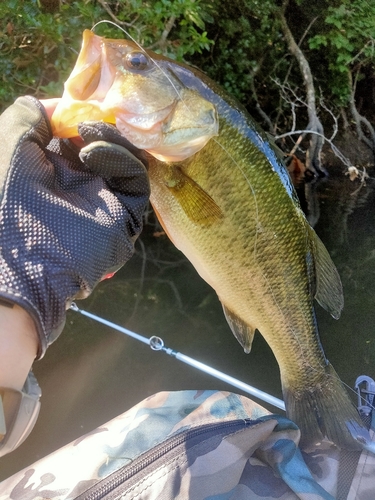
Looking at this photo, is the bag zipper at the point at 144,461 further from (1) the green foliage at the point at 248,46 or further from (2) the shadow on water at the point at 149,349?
(1) the green foliage at the point at 248,46

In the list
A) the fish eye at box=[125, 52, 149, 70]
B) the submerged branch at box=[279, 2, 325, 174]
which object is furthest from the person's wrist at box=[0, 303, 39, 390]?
the submerged branch at box=[279, 2, 325, 174]

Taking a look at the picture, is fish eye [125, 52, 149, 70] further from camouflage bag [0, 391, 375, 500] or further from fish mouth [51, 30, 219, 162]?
camouflage bag [0, 391, 375, 500]

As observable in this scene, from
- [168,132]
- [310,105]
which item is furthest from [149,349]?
[310,105]

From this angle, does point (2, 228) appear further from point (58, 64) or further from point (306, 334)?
point (58, 64)

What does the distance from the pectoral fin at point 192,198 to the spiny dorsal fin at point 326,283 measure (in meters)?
0.48

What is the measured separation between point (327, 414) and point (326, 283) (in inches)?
21.0

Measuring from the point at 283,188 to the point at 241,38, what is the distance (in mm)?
8020

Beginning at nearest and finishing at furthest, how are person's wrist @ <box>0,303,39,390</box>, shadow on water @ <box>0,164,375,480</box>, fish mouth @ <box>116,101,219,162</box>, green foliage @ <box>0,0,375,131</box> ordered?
person's wrist @ <box>0,303,39,390</box>
fish mouth @ <box>116,101,219,162</box>
shadow on water @ <box>0,164,375,480</box>
green foliage @ <box>0,0,375,131</box>

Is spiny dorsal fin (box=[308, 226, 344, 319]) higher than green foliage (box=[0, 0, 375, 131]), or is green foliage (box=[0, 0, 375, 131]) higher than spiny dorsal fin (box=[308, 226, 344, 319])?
spiny dorsal fin (box=[308, 226, 344, 319])

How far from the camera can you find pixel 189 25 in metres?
5.08

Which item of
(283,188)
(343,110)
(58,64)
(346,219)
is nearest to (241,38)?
(343,110)

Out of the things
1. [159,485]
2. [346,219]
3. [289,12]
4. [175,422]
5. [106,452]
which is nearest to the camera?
[159,485]

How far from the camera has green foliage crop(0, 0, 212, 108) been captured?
12.5 ft

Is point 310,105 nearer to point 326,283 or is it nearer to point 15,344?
point 326,283
